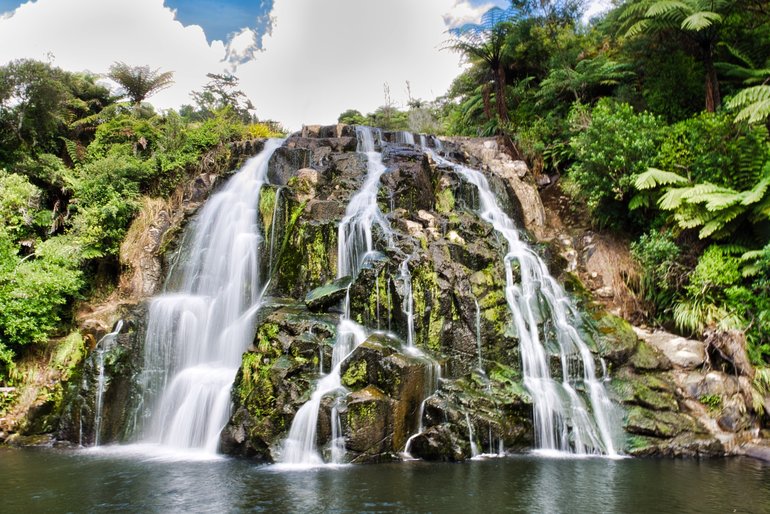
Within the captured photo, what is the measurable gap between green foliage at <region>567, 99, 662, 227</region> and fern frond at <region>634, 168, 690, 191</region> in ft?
2.09

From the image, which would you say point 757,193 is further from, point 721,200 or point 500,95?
point 500,95

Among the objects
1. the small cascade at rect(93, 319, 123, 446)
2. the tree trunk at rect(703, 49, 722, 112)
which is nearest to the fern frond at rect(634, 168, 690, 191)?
the tree trunk at rect(703, 49, 722, 112)

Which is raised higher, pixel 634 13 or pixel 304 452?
pixel 634 13

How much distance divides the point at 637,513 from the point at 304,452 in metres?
4.78

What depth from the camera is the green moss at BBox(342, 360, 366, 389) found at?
809 centimetres

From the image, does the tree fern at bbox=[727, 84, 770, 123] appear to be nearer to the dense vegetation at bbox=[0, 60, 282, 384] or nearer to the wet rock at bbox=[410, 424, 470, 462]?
the wet rock at bbox=[410, 424, 470, 462]

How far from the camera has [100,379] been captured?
9656 mm

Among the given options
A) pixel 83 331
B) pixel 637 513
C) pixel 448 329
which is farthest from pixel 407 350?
pixel 83 331

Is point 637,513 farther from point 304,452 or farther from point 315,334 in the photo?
point 315,334

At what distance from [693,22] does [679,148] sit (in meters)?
2.94

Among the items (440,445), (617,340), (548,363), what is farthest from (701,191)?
(440,445)

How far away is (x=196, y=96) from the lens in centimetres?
3064

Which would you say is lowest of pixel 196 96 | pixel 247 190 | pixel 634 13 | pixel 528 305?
pixel 528 305

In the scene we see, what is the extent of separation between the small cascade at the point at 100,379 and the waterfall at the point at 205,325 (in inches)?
27.9
